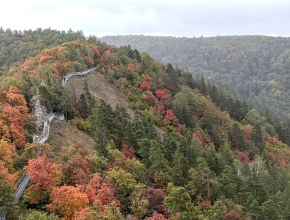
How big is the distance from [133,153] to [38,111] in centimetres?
1841

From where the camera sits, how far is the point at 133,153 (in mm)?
42312

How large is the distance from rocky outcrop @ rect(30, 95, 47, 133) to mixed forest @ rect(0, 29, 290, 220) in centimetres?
90

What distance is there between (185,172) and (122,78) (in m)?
48.8

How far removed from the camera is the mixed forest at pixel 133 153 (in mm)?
22922

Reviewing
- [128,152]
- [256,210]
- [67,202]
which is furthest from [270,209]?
[67,202]

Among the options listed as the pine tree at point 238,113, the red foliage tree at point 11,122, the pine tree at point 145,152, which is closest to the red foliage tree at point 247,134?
the pine tree at point 238,113

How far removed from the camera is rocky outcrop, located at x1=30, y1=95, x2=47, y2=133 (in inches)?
1519

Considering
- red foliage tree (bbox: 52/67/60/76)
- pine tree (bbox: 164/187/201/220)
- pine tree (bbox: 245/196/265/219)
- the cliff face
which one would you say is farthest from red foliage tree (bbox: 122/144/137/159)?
red foliage tree (bbox: 52/67/60/76)

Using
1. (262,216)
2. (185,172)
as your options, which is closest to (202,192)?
(185,172)

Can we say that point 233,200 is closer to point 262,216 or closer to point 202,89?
point 262,216

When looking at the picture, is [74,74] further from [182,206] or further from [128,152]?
[182,206]

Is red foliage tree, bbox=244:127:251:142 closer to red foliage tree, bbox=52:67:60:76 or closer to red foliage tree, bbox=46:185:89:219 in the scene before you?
red foliage tree, bbox=52:67:60:76

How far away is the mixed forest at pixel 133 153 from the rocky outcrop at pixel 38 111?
2.95 feet

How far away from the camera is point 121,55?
96625mm
